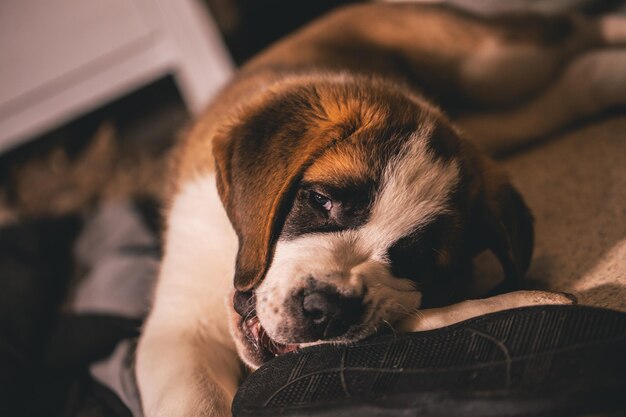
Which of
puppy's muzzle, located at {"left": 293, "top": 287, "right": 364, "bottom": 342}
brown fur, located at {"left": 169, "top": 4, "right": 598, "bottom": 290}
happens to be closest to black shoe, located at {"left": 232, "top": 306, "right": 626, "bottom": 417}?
puppy's muzzle, located at {"left": 293, "top": 287, "right": 364, "bottom": 342}

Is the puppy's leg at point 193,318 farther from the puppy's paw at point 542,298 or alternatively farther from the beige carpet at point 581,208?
the beige carpet at point 581,208

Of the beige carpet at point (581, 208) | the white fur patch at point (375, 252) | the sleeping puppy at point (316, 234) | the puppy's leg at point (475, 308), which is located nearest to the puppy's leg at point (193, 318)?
the sleeping puppy at point (316, 234)

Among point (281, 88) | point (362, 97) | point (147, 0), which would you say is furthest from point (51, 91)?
point (362, 97)

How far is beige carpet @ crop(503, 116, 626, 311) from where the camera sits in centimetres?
149

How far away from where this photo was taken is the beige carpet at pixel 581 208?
58.8 inches

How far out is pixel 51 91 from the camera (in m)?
3.80

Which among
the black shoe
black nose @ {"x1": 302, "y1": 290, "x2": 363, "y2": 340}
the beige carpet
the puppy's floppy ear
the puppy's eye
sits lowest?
the beige carpet

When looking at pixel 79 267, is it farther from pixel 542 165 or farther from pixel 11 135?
pixel 542 165

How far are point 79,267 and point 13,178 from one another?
1634 mm

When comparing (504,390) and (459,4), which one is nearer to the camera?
(504,390)

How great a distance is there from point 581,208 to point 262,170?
1.15 metres

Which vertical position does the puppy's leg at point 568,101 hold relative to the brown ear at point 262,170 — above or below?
below

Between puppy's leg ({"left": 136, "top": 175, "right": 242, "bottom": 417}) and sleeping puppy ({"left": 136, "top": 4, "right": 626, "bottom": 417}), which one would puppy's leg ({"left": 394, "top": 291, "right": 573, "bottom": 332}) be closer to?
sleeping puppy ({"left": 136, "top": 4, "right": 626, "bottom": 417})

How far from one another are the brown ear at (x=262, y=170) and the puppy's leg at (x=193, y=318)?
25 cm
